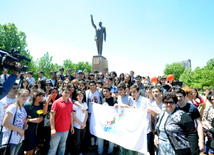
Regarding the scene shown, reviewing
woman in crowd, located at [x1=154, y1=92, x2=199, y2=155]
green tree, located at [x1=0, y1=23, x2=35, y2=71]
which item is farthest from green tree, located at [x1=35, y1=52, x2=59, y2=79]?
woman in crowd, located at [x1=154, y1=92, x2=199, y2=155]

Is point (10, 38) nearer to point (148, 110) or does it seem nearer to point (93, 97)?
point (93, 97)

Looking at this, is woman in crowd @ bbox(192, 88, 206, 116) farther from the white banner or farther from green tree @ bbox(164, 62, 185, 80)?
green tree @ bbox(164, 62, 185, 80)

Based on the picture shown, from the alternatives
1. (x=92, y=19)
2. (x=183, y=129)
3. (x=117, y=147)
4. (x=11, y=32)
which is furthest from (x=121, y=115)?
(x=11, y=32)

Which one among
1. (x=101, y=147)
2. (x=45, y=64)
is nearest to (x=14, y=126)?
(x=101, y=147)

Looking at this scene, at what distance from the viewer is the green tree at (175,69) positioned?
208ft

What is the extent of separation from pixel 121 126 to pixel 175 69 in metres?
70.1

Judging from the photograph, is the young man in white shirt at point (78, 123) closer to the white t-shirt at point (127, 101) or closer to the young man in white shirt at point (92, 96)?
the young man in white shirt at point (92, 96)

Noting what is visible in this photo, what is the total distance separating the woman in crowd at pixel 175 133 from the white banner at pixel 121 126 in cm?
100

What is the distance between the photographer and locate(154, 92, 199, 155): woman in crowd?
7.09 feet

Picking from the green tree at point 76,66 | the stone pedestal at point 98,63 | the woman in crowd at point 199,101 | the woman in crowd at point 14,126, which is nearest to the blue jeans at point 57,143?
→ the woman in crowd at point 14,126

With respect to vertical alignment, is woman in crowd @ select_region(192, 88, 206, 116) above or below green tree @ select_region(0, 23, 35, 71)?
below

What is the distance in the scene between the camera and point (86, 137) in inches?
178

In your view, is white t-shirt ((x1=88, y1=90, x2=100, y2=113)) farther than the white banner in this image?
Yes

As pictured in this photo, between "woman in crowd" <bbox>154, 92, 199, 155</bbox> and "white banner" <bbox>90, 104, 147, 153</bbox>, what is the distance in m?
1.00
